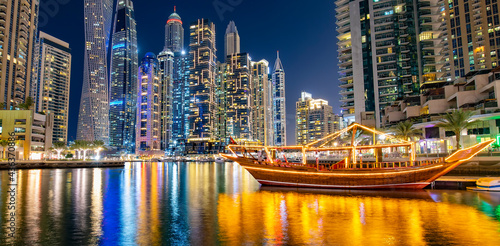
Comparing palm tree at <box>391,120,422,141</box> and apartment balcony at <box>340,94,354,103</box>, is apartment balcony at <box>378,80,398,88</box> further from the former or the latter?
palm tree at <box>391,120,422,141</box>

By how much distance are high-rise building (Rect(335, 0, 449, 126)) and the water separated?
67.7m

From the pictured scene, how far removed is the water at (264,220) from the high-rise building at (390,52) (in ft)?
222

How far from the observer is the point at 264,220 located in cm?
1839

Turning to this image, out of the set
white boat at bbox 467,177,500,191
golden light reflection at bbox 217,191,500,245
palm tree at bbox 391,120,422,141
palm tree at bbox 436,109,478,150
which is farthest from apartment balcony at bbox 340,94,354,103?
golden light reflection at bbox 217,191,500,245

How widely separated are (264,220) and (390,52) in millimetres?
86767

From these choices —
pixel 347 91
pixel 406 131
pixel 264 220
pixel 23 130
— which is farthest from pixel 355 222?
pixel 23 130

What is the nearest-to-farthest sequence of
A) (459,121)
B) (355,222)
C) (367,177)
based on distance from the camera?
(355,222) < (367,177) < (459,121)

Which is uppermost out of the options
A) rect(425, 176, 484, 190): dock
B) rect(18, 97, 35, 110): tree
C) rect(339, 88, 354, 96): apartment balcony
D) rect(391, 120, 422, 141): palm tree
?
rect(339, 88, 354, 96): apartment balcony

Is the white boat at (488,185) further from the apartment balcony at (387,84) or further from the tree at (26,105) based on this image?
the tree at (26,105)

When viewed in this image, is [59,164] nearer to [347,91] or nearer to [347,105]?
[347,105]

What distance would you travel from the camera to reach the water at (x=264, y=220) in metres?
14.4

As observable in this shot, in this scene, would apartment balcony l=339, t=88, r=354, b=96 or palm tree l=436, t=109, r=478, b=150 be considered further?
apartment balcony l=339, t=88, r=354, b=96

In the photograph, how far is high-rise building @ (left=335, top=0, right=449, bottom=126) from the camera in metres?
90.7

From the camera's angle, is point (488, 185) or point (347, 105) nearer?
point (488, 185)
